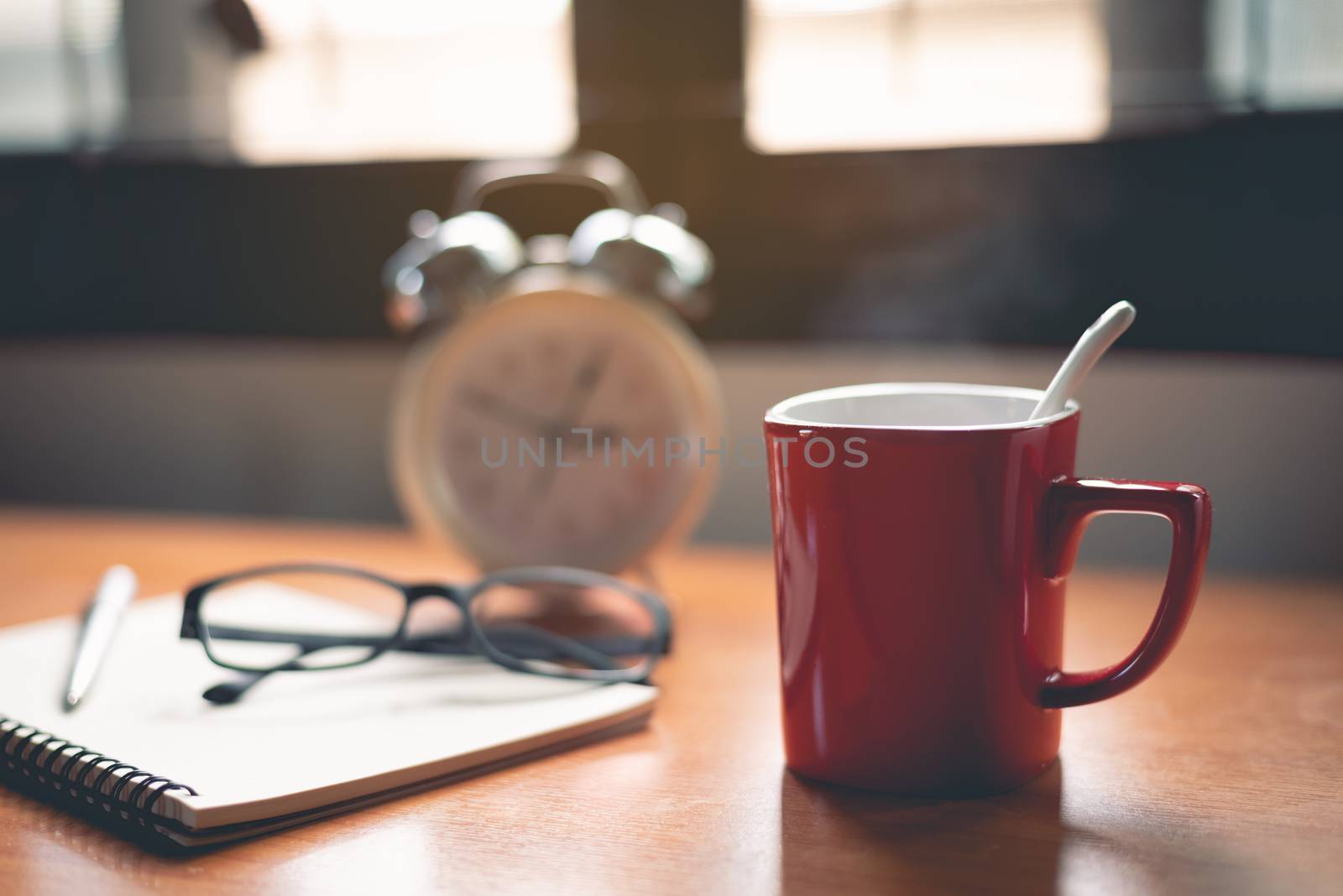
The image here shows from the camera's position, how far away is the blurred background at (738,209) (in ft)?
2.90

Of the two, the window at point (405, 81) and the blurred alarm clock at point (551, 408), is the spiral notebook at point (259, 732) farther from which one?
the window at point (405, 81)

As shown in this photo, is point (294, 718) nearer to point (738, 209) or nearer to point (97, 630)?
point (97, 630)

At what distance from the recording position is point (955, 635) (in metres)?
0.48

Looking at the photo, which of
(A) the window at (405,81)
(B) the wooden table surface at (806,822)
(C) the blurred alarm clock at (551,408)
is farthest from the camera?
(A) the window at (405,81)

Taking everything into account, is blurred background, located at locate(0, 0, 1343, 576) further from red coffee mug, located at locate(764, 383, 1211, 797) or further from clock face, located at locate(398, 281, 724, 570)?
red coffee mug, located at locate(764, 383, 1211, 797)

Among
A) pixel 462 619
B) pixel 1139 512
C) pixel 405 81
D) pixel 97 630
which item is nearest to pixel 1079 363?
pixel 1139 512

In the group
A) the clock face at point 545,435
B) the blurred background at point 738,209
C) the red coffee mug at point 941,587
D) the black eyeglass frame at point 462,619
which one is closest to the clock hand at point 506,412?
the clock face at point 545,435

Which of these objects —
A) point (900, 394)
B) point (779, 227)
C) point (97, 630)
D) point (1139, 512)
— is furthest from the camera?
point (779, 227)

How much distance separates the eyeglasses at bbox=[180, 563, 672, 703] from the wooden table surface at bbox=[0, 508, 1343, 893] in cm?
5

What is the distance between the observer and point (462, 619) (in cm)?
66

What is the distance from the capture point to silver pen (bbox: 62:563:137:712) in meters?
0.59

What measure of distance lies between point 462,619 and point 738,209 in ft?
1.62

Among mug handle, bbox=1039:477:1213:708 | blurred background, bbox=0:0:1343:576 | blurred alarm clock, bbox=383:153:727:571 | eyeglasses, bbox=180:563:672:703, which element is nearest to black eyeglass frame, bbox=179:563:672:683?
eyeglasses, bbox=180:563:672:703

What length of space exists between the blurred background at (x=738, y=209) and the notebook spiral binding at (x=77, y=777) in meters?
0.60
